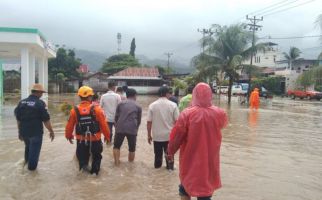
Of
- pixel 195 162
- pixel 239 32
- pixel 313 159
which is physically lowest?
pixel 313 159

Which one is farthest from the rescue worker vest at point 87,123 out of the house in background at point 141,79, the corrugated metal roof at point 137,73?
the corrugated metal roof at point 137,73

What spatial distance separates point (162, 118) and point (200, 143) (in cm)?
337

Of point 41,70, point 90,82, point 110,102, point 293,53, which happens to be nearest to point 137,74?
point 90,82

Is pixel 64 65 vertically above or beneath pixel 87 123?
above

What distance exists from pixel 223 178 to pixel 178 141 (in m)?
3.48

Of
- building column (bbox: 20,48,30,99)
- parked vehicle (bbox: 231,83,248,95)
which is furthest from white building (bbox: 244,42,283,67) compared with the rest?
building column (bbox: 20,48,30,99)

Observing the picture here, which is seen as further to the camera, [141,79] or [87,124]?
[141,79]

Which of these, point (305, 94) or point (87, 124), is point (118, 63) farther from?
point (87, 124)

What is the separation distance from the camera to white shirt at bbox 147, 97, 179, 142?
795 cm

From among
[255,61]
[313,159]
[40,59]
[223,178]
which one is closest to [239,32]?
[40,59]

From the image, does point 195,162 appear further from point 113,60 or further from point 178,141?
point 113,60

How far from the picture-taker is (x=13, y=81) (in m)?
51.8

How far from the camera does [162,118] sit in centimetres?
795

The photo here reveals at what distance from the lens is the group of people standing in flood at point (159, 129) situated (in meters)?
4.61
